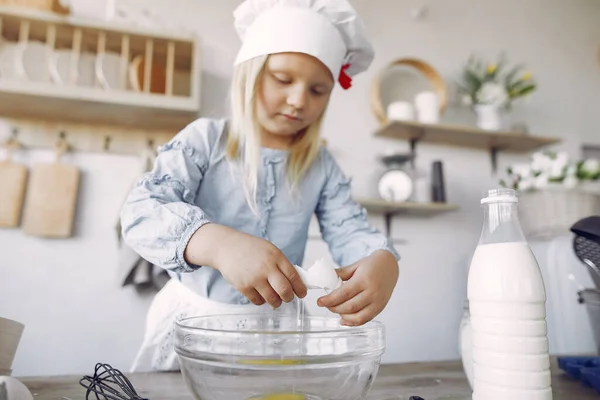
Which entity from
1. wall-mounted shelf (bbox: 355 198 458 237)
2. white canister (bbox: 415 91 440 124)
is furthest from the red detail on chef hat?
white canister (bbox: 415 91 440 124)

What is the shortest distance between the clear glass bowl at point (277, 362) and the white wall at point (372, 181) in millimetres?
1184

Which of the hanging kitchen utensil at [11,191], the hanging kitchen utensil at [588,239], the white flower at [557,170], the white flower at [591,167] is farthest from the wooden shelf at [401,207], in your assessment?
the hanging kitchen utensil at [11,191]

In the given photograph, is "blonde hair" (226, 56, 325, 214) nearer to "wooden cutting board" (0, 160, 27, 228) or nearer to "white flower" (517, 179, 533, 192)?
"wooden cutting board" (0, 160, 27, 228)

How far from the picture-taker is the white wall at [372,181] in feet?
4.58

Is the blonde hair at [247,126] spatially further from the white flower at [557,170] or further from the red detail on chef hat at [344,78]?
the white flower at [557,170]

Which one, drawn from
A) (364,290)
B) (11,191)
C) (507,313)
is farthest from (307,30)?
(11,191)

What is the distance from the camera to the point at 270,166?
0.85 m

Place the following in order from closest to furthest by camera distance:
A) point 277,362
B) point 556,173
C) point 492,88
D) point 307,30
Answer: point 277,362 < point 307,30 < point 556,173 < point 492,88

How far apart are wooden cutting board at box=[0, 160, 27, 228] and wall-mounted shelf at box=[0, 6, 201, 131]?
0.61 feet

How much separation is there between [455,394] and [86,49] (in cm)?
152

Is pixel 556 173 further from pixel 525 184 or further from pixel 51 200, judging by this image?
pixel 51 200

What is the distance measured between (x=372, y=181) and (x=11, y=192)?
1.29 meters

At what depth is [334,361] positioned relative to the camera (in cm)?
37

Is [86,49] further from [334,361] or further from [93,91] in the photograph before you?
[334,361]
